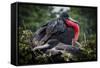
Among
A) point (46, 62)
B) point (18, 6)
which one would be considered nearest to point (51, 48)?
point (46, 62)

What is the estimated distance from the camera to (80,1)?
4.54 m

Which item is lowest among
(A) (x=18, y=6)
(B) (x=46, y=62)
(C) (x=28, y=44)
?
(B) (x=46, y=62)

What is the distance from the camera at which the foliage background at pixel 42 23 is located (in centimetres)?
402

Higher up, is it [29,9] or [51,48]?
[29,9]

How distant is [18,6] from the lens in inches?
156

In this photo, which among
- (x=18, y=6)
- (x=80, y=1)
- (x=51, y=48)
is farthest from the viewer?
(x=80, y=1)

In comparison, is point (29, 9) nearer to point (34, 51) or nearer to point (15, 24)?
point (15, 24)

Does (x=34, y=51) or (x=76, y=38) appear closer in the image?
(x=34, y=51)

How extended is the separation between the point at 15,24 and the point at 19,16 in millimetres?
130

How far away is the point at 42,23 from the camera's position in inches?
164

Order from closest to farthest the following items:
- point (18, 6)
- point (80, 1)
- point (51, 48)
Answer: point (18, 6)
point (51, 48)
point (80, 1)

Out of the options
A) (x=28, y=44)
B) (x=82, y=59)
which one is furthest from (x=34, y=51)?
(x=82, y=59)

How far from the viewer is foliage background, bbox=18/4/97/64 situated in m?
4.02

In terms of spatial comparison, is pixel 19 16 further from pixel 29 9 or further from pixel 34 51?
pixel 34 51
